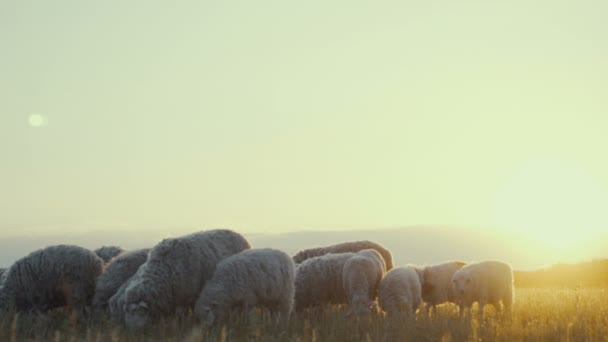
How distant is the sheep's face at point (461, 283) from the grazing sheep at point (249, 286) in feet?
16.4

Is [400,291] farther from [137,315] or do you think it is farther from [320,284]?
[137,315]

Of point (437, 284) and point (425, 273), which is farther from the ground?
point (425, 273)

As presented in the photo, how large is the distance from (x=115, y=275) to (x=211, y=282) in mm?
2665

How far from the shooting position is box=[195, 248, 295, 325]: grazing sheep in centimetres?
1241

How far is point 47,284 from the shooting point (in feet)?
47.4

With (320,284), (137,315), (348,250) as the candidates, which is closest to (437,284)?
(348,250)

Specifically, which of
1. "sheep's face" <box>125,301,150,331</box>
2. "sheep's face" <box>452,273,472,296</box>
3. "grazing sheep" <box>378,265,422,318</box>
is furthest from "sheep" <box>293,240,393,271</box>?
"sheep's face" <box>125,301,150,331</box>

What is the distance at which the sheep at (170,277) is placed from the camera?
12383 millimetres

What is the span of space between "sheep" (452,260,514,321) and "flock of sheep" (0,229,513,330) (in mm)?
24

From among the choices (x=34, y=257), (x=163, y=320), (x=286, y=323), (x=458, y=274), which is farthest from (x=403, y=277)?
(x=34, y=257)

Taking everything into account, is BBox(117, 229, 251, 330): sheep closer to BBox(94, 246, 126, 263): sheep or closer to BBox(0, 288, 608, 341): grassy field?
BBox(0, 288, 608, 341): grassy field

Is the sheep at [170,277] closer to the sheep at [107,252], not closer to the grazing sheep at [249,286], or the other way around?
the grazing sheep at [249,286]

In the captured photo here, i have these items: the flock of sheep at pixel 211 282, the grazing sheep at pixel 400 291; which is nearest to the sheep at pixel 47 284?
the flock of sheep at pixel 211 282

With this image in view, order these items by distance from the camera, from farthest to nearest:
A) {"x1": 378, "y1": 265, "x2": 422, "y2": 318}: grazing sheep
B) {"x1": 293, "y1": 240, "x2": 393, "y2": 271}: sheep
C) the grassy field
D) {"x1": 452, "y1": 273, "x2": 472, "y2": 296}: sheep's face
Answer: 1. {"x1": 293, "y1": 240, "x2": 393, "y2": 271}: sheep
2. {"x1": 452, "y1": 273, "x2": 472, "y2": 296}: sheep's face
3. {"x1": 378, "y1": 265, "x2": 422, "y2": 318}: grazing sheep
4. the grassy field
